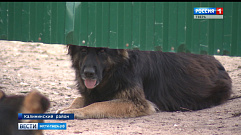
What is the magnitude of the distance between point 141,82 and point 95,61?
1017mm

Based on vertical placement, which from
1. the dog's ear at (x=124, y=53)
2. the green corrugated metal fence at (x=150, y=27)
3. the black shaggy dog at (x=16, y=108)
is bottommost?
the black shaggy dog at (x=16, y=108)

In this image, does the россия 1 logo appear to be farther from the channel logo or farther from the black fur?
the black fur

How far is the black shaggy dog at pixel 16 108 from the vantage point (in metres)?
2.00

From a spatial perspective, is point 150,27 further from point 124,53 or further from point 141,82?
point 141,82

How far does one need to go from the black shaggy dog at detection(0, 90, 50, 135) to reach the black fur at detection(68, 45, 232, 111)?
3398 millimetres

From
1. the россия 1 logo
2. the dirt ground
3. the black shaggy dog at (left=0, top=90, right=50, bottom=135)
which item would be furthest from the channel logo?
the black shaggy dog at (left=0, top=90, right=50, bottom=135)

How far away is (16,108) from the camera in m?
2.06

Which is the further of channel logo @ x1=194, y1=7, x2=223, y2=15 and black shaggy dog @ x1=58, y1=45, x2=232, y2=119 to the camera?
black shaggy dog @ x1=58, y1=45, x2=232, y2=119

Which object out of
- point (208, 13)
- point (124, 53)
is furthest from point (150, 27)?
point (208, 13)

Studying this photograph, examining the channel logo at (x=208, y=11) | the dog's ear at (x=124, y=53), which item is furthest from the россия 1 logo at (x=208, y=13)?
the dog's ear at (x=124, y=53)

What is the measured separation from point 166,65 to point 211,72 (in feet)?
3.46

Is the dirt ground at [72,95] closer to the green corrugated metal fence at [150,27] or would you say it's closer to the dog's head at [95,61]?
the dog's head at [95,61]

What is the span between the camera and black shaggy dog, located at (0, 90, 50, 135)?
2.00m

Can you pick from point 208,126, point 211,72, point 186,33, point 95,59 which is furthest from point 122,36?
point 211,72
